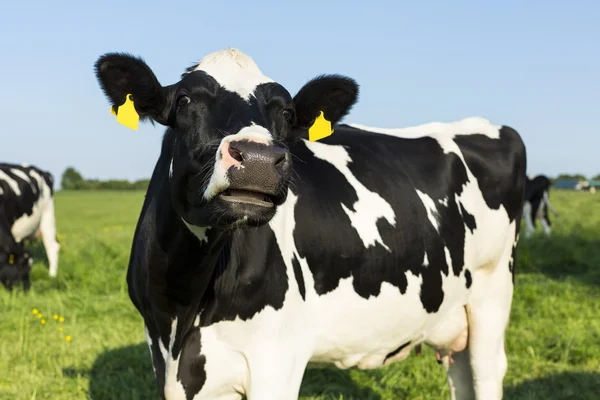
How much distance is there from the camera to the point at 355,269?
3.55 meters

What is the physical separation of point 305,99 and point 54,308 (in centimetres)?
613

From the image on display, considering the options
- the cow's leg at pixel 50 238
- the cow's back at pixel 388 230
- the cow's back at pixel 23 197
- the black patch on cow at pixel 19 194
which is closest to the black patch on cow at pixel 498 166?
the cow's back at pixel 388 230

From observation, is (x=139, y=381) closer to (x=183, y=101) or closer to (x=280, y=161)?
(x=183, y=101)

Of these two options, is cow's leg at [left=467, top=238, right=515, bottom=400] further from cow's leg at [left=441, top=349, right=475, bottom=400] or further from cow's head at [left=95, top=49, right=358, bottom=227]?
cow's head at [left=95, top=49, right=358, bottom=227]

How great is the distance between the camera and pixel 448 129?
17.0 ft

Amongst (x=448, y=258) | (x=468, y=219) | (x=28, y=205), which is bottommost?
(x=28, y=205)

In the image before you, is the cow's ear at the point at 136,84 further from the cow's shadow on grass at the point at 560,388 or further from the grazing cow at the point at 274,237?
the cow's shadow on grass at the point at 560,388

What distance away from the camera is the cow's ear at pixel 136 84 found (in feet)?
Answer: 9.57

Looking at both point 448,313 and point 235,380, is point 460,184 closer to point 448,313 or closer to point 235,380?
point 448,313

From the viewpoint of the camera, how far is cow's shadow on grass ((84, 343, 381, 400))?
532cm

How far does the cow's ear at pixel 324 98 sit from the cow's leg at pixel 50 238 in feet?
32.0

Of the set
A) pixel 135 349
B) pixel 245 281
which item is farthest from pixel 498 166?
pixel 135 349

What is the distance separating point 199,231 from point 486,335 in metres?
2.67

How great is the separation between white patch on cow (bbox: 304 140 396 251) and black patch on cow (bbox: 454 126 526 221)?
1226mm
